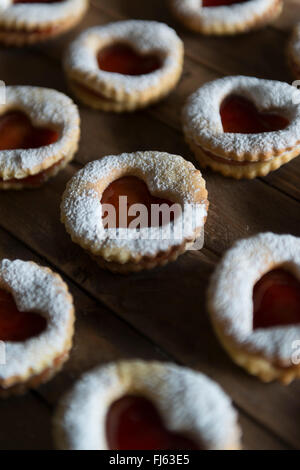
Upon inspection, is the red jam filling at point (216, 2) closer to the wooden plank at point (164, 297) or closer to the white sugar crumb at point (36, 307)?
the wooden plank at point (164, 297)

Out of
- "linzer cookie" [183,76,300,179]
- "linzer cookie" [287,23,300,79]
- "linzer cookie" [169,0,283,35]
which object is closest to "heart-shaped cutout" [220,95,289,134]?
"linzer cookie" [183,76,300,179]

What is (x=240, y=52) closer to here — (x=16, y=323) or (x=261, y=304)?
(x=261, y=304)

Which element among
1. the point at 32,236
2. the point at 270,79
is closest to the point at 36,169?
the point at 32,236

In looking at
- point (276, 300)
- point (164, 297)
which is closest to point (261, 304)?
point (276, 300)

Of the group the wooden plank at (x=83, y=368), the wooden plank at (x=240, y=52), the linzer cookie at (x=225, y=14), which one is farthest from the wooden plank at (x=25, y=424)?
the linzer cookie at (x=225, y=14)

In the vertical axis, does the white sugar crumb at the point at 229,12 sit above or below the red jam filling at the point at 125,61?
above

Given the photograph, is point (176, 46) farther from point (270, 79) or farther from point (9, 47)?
point (9, 47)
